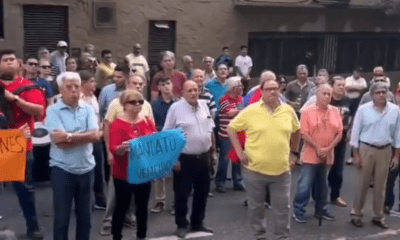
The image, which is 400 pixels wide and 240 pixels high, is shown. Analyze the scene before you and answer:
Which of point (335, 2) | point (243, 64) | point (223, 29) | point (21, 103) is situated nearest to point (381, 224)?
point (21, 103)

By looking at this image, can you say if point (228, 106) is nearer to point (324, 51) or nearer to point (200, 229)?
point (200, 229)

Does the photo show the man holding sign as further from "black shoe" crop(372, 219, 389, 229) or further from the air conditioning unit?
the air conditioning unit

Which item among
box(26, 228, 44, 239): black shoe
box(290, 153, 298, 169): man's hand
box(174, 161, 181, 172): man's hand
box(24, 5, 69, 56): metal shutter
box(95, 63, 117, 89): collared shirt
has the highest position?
box(24, 5, 69, 56): metal shutter

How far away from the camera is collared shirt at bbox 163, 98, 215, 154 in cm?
752

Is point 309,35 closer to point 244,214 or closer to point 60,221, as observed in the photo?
point 244,214

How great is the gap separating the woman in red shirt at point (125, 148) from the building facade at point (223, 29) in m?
9.94

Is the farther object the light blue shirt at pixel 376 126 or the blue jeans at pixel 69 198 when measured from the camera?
the light blue shirt at pixel 376 126

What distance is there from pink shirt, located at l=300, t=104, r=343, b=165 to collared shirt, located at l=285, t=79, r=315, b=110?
2.72m

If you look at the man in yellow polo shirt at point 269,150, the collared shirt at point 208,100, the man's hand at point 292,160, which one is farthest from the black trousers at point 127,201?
the collared shirt at point 208,100

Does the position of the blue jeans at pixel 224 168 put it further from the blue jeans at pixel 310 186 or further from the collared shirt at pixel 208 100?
the blue jeans at pixel 310 186

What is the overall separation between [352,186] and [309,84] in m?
1.91

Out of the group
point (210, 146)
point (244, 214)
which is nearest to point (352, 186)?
point (244, 214)

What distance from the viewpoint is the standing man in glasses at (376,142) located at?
812 cm

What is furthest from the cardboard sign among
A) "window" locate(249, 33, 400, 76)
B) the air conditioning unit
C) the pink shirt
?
the air conditioning unit
